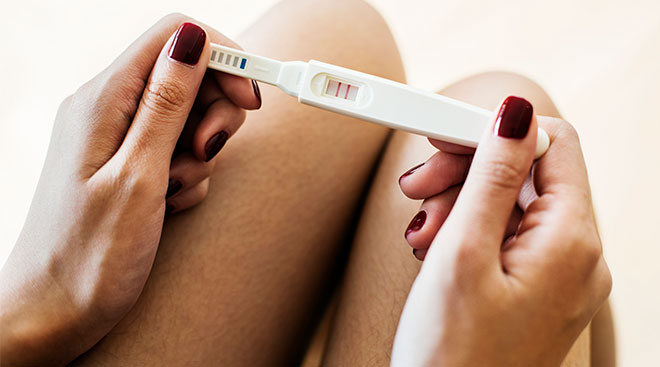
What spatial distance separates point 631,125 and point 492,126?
66 cm

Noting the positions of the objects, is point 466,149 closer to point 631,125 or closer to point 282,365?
point 282,365

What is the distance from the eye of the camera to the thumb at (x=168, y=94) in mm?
489

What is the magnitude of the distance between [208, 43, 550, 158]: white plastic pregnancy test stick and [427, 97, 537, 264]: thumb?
0.04 m

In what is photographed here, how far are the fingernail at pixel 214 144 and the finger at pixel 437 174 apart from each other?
0.20 metres

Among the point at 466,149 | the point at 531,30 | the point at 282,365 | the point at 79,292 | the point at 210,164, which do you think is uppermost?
the point at 531,30

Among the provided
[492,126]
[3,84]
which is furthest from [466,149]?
[3,84]

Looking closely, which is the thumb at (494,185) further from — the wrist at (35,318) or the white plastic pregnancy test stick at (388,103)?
the wrist at (35,318)

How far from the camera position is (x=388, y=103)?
1.57 feet

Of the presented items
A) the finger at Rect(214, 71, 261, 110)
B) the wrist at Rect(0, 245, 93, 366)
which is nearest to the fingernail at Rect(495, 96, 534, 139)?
the finger at Rect(214, 71, 261, 110)

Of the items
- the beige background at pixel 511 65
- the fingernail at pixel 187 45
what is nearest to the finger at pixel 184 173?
the fingernail at pixel 187 45

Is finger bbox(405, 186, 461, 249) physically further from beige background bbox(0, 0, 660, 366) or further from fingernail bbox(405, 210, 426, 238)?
beige background bbox(0, 0, 660, 366)

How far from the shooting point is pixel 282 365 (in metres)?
0.67

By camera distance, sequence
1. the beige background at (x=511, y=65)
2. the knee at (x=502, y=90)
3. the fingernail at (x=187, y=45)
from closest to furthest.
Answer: the fingernail at (x=187, y=45)
the knee at (x=502, y=90)
the beige background at (x=511, y=65)

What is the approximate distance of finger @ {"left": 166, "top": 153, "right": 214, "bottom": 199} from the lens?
57cm
